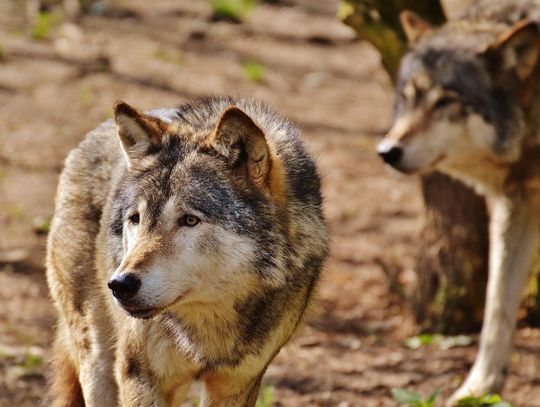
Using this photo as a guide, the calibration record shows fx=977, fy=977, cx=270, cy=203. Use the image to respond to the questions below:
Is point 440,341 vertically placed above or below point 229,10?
below

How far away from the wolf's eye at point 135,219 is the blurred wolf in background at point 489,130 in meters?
2.59

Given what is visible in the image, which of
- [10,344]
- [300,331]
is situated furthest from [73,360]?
[10,344]

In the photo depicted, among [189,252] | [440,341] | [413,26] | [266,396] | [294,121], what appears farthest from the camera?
[294,121]

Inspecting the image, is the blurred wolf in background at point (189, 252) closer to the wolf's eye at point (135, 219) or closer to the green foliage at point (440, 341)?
the wolf's eye at point (135, 219)

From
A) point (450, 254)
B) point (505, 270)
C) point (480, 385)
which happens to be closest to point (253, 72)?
point (450, 254)

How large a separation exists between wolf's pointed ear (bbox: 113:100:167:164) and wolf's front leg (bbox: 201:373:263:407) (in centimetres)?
102

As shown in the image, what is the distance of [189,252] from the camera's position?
3787mm

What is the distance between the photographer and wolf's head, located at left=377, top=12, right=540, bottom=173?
20.3ft

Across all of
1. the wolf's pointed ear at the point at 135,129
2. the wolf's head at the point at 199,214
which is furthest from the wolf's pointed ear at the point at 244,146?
the wolf's pointed ear at the point at 135,129

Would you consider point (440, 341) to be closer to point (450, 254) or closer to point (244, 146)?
point (450, 254)

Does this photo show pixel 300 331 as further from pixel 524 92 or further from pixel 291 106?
pixel 291 106

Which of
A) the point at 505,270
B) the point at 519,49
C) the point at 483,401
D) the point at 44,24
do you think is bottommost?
the point at 483,401

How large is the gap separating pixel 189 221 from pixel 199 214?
0.16ft

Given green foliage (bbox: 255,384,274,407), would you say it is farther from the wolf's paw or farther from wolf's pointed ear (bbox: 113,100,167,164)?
wolf's pointed ear (bbox: 113,100,167,164)
